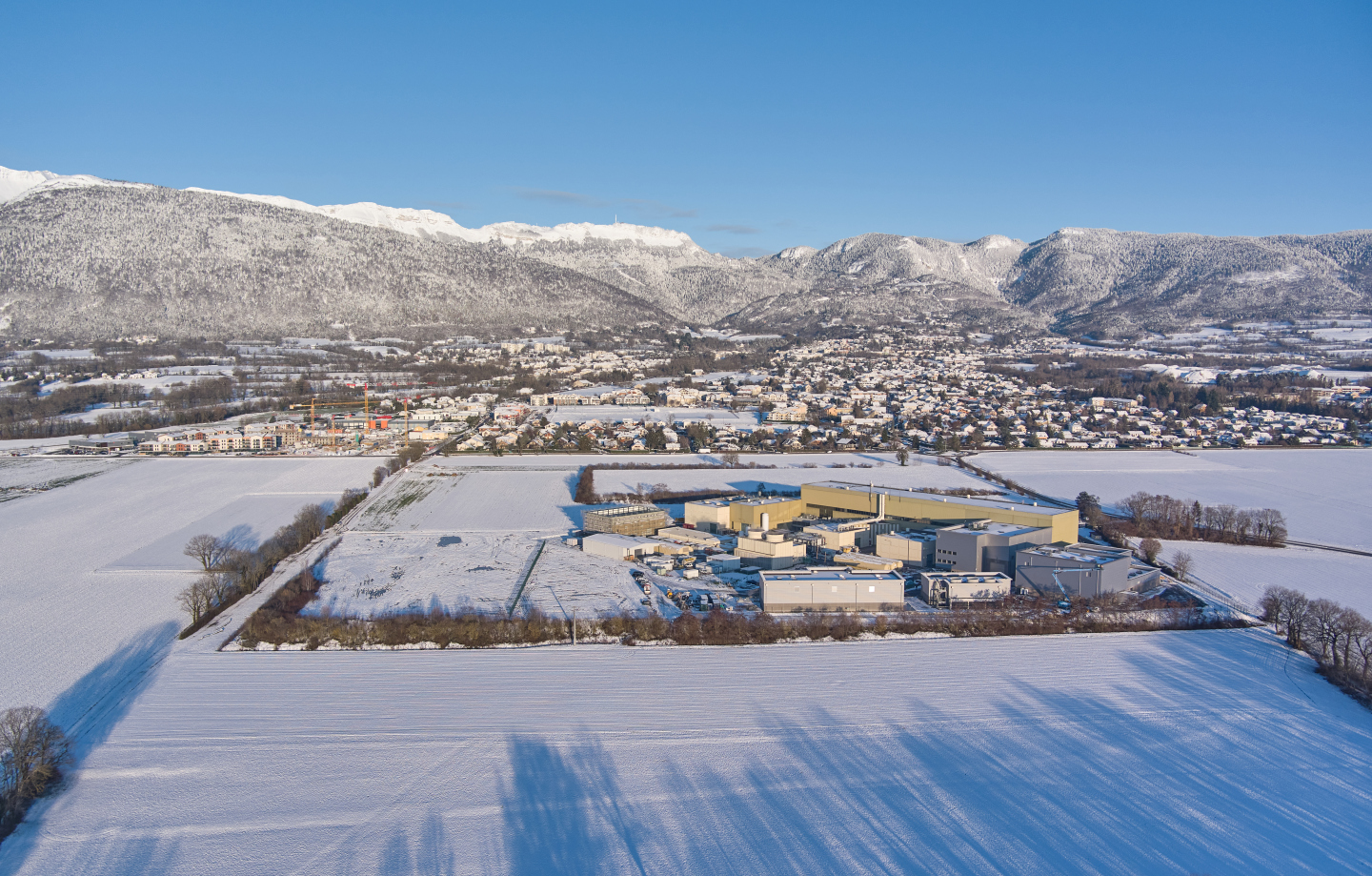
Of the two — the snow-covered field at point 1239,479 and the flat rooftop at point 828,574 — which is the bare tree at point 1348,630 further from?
the snow-covered field at point 1239,479

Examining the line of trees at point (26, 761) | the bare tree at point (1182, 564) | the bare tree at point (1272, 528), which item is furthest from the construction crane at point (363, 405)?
the bare tree at point (1272, 528)

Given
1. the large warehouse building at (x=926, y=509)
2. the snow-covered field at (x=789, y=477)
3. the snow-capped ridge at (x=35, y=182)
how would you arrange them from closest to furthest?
the large warehouse building at (x=926, y=509) → the snow-covered field at (x=789, y=477) → the snow-capped ridge at (x=35, y=182)

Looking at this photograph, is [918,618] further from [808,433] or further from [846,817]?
[808,433]

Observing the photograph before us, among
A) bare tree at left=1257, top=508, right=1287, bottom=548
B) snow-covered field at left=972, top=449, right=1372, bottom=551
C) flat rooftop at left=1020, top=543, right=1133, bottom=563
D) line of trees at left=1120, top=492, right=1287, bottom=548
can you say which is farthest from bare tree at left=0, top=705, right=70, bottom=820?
snow-covered field at left=972, top=449, right=1372, bottom=551

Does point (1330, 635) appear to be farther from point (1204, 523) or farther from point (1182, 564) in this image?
point (1204, 523)

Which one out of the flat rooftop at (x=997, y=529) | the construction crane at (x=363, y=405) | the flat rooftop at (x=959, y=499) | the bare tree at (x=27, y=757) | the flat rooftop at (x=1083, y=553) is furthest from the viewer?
the construction crane at (x=363, y=405)

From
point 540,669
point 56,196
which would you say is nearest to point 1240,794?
point 540,669
